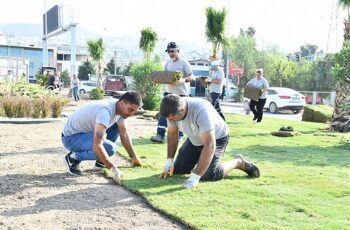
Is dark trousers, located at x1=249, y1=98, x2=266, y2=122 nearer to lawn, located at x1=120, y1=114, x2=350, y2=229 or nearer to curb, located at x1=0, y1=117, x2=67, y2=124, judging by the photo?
curb, located at x1=0, y1=117, x2=67, y2=124

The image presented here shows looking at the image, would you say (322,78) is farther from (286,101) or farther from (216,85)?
(216,85)

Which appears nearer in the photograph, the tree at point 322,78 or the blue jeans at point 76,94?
the blue jeans at point 76,94

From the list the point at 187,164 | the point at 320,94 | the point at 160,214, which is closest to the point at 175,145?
the point at 187,164

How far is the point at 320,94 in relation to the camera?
3894 cm

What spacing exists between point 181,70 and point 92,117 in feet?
11.4

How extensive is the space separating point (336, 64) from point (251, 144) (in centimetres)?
295

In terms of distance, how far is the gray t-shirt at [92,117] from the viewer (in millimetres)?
5391

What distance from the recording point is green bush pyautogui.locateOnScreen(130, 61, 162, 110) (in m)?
19.6

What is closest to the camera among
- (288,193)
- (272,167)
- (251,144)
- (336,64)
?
(288,193)

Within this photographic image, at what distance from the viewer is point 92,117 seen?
18.9 ft

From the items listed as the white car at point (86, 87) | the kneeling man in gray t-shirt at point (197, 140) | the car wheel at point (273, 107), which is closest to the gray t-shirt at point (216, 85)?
the kneeling man in gray t-shirt at point (197, 140)

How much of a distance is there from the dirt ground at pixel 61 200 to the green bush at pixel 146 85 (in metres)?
12.1

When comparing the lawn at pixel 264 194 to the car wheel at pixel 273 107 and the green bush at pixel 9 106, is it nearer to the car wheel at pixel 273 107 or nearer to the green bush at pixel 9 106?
the green bush at pixel 9 106

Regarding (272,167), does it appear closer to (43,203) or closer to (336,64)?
(43,203)
